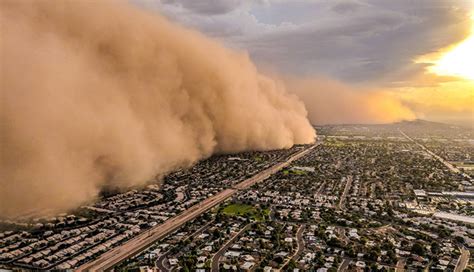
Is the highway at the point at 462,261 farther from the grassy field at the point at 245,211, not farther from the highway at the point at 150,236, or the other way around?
the highway at the point at 150,236

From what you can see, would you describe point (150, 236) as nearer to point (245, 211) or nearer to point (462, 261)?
point (245, 211)

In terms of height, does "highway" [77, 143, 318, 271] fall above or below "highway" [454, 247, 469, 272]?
above

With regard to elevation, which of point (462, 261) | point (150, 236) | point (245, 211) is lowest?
point (462, 261)

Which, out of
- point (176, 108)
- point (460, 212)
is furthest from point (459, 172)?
point (176, 108)

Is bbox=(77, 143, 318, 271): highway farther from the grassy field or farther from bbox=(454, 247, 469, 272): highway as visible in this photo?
bbox=(454, 247, 469, 272): highway

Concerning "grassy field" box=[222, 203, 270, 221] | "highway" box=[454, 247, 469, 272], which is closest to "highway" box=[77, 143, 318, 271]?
"grassy field" box=[222, 203, 270, 221]

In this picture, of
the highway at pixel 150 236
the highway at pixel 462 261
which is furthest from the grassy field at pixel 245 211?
the highway at pixel 462 261

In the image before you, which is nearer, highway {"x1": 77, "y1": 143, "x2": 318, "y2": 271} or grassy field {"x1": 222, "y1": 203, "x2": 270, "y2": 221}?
highway {"x1": 77, "y1": 143, "x2": 318, "y2": 271}

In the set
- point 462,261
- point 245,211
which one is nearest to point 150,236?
point 245,211
